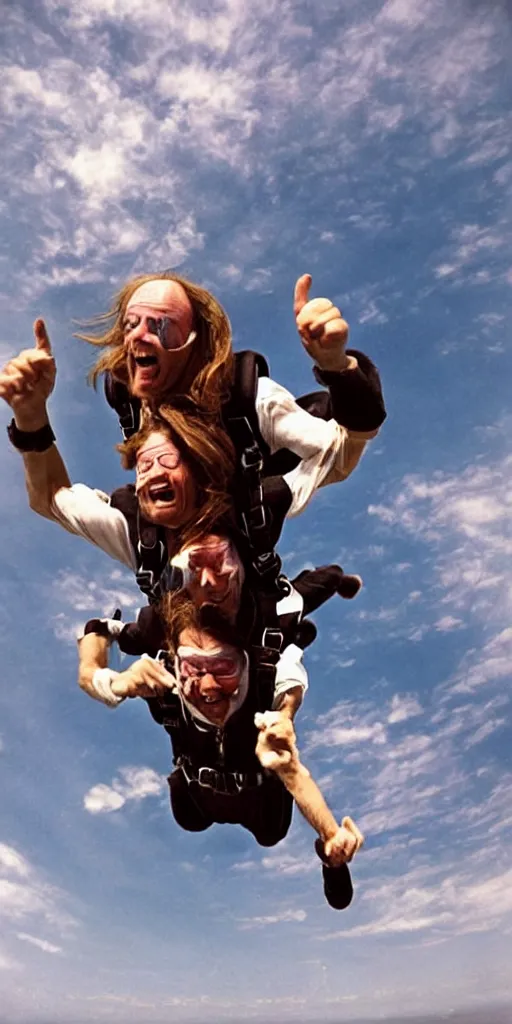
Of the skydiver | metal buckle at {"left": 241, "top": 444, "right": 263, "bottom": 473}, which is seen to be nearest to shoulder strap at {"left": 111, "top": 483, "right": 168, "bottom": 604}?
the skydiver

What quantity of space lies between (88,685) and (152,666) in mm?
464

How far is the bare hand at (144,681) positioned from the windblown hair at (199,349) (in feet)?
4.55

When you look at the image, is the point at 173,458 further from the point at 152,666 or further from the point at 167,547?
the point at 152,666

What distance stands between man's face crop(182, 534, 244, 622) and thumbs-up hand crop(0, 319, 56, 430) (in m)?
1.11

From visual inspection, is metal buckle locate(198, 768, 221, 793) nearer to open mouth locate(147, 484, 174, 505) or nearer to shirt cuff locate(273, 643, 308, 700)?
shirt cuff locate(273, 643, 308, 700)

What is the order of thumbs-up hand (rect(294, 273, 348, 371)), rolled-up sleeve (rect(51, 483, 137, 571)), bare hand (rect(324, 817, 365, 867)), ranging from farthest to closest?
rolled-up sleeve (rect(51, 483, 137, 571)) < bare hand (rect(324, 817, 365, 867)) < thumbs-up hand (rect(294, 273, 348, 371))

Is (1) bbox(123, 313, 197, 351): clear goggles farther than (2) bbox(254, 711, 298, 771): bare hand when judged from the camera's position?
No

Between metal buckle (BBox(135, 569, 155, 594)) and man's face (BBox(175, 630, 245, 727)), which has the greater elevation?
metal buckle (BBox(135, 569, 155, 594))

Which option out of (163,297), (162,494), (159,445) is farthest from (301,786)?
(163,297)

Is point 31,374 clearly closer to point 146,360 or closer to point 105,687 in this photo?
point 146,360

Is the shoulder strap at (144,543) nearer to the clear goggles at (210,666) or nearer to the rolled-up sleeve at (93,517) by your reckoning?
the rolled-up sleeve at (93,517)

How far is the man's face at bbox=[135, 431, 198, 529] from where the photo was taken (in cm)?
453

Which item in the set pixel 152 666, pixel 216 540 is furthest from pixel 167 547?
pixel 152 666

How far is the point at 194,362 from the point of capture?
449 centimetres
